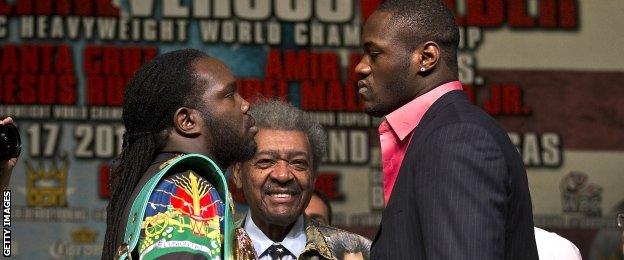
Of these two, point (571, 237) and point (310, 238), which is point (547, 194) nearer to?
point (571, 237)

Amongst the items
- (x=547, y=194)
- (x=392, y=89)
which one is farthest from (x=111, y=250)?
(x=547, y=194)

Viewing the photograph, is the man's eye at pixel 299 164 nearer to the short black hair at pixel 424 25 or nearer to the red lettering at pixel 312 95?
the short black hair at pixel 424 25

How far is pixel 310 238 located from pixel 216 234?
1.75m

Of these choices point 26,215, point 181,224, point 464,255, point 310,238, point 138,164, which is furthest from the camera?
point 26,215

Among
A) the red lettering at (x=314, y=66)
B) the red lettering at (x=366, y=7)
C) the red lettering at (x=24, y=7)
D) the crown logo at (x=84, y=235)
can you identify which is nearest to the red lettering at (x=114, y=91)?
the red lettering at (x=24, y=7)

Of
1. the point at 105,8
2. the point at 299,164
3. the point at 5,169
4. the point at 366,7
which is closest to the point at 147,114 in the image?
the point at 5,169

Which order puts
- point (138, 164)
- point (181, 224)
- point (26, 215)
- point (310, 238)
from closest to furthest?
1. point (181, 224)
2. point (138, 164)
3. point (310, 238)
4. point (26, 215)

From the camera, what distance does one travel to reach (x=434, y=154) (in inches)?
103

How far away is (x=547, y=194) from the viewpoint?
6.86 meters

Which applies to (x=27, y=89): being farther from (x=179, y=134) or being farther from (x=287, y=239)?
(x=179, y=134)

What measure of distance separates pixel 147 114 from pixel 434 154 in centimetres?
77

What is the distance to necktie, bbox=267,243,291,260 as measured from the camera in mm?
4527

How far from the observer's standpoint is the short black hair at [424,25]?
9.37 ft

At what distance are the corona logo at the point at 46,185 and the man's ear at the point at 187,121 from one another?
365 cm
